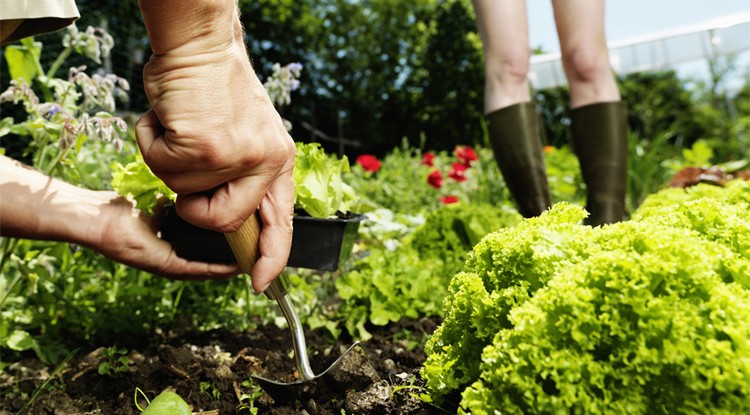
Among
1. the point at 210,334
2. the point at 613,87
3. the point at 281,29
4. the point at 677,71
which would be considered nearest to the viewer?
the point at 210,334

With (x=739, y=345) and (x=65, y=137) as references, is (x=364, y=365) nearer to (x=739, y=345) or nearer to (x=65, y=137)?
(x=739, y=345)

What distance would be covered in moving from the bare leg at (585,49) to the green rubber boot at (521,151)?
0.29 meters

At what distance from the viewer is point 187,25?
118 centimetres

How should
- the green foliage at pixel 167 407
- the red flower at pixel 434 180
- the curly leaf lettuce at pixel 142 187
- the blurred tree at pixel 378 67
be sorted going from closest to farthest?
the green foliage at pixel 167 407 → the curly leaf lettuce at pixel 142 187 → the red flower at pixel 434 180 → the blurred tree at pixel 378 67

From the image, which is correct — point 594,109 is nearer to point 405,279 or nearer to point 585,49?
point 585,49

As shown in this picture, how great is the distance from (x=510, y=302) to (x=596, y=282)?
0.58ft

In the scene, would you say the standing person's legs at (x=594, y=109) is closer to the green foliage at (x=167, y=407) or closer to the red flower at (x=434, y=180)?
the red flower at (x=434, y=180)

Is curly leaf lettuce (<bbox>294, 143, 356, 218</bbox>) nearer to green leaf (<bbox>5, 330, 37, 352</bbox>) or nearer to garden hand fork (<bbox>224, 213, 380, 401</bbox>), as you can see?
garden hand fork (<bbox>224, 213, 380, 401</bbox>)

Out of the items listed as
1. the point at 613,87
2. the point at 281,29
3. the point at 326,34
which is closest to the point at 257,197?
the point at 613,87

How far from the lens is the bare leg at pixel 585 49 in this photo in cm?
304

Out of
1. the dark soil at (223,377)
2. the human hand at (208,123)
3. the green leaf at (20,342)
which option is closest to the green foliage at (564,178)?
the dark soil at (223,377)

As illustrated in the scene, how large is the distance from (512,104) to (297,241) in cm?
157

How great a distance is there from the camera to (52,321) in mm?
2525

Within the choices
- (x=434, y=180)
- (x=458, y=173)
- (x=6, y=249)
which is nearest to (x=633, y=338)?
(x=6, y=249)
